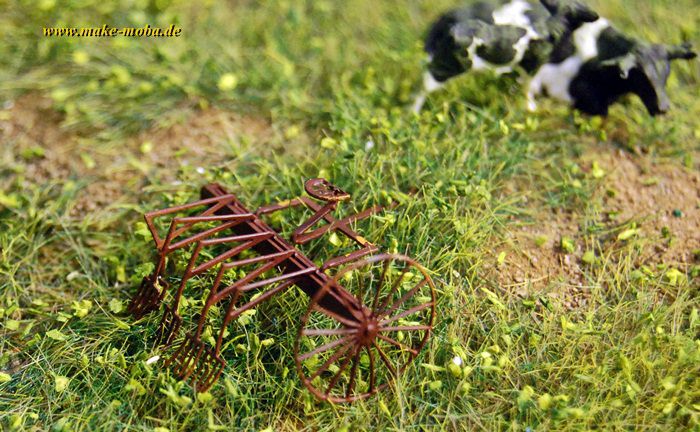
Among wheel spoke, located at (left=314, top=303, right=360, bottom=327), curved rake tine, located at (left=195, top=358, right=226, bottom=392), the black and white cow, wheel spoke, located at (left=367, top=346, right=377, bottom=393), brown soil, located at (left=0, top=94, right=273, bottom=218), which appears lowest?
brown soil, located at (left=0, top=94, right=273, bottom=218)

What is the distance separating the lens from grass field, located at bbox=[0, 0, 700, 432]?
256cm

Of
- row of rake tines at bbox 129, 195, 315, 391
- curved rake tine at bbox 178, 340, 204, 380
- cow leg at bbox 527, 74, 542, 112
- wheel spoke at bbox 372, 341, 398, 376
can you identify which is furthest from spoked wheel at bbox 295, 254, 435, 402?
cow leg at bbox 527, 74, 542, 112

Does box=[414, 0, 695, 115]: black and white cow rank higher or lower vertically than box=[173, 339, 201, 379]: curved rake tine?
higher

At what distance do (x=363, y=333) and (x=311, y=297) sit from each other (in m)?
0.32

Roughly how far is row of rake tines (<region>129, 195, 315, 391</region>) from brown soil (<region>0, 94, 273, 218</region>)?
79 cm

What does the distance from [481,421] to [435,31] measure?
1.92 meters

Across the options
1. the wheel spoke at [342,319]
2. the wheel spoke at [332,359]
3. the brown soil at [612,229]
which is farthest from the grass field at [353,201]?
the wheel spoke at [342,319]

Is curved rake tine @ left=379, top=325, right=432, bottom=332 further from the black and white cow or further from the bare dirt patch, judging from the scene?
the black and white cow

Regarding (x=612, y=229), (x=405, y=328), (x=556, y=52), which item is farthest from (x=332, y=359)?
(x=556, y=52)

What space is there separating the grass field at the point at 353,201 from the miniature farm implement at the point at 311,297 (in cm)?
8

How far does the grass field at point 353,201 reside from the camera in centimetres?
256

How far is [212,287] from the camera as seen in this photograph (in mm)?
2578

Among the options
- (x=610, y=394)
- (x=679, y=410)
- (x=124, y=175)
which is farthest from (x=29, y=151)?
(x=679, y=410)

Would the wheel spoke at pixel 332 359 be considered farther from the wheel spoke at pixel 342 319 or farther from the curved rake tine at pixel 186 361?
the curved rake tine at pixel 186 361
